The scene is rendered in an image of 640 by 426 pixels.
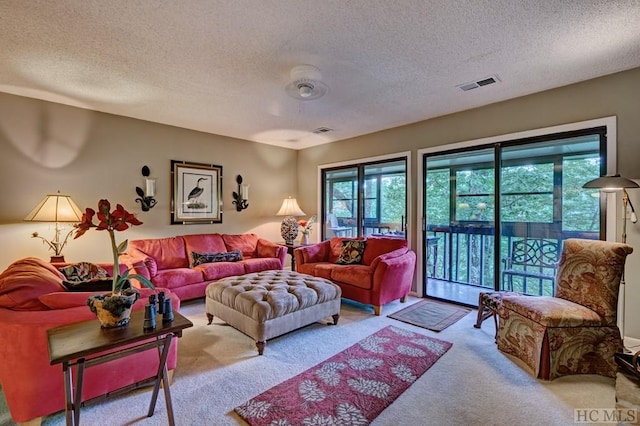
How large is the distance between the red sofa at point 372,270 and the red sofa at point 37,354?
237 cm

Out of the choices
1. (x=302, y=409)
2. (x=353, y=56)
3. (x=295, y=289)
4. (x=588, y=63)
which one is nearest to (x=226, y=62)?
(x=353, y=56)

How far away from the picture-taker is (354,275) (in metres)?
3.82

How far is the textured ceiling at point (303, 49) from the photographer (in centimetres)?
202

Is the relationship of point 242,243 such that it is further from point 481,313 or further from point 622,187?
point 622,187

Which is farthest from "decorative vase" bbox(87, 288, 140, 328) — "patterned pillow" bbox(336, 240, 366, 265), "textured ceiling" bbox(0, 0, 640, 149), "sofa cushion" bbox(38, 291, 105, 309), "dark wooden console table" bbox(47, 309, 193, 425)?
"patterned pillow" bbox(336, 240, 366, 265)

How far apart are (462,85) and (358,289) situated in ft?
8.59

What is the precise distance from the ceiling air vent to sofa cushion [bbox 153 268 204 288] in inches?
154

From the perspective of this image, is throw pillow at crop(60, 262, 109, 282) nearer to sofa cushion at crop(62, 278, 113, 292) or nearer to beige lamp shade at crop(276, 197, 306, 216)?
sofa cushion at crop(62, 278, 113, 292)

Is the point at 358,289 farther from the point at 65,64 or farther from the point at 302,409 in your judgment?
the point at 65,64

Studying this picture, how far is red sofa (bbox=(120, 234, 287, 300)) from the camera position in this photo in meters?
3.76

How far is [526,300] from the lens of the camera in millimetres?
2600

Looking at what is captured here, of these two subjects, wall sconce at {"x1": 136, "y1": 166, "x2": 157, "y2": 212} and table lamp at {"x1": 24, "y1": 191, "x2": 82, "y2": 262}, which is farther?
wall sconce at {"x1": 136, "y1": 166, "x2": 157, "y2": 212}

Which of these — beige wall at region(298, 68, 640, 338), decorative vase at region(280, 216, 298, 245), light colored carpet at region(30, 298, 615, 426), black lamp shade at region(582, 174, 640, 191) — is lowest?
light colored carpet at region(30, 298, 615, 426)

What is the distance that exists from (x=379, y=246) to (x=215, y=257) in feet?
8.00
